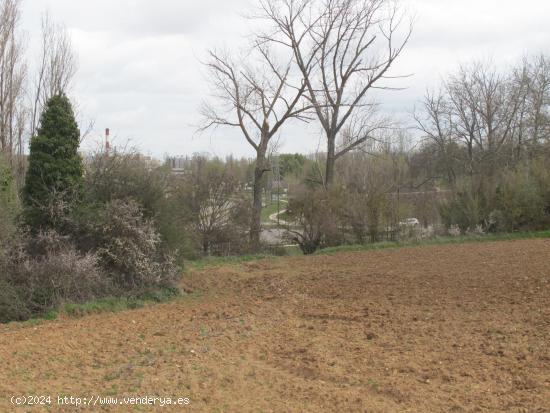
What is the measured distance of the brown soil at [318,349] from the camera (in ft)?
16.4

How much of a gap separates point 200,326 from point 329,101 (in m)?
18.2

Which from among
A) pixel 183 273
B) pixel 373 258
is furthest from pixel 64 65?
pixel 373 258

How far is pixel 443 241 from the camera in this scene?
18812 mm

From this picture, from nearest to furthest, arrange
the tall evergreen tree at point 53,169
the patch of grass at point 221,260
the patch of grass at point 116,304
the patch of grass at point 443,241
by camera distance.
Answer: the patch of grass at point 116,304
the tall evergreen tree at point 53,169
the patch of grass at point 221,260
the patch of grass at point 443,241

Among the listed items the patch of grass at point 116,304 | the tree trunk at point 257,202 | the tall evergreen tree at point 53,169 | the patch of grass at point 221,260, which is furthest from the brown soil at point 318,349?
the tree trunk at point 257,202

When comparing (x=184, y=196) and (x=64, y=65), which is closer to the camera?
(x=184, y=196)

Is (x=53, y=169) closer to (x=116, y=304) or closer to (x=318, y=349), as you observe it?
(x=116, y=304)

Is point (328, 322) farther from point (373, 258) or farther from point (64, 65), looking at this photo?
point (64, 65)

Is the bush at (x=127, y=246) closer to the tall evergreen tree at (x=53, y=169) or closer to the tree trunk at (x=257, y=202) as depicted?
the tall evergreen tree at (x=53, y=169)

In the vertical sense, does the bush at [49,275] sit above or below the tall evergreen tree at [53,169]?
below

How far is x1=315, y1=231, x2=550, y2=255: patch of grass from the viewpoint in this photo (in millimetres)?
18344

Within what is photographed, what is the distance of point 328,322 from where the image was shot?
26.9 ft

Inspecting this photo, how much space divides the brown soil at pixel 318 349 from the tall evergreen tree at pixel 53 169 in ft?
8.97

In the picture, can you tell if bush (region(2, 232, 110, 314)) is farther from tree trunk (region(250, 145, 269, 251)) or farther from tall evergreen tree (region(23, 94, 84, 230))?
tree trunk (region(250, 145, 269, 251))
